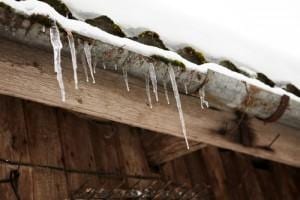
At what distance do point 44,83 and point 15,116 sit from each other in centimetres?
70

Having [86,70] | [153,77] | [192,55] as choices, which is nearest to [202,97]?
[192,55]

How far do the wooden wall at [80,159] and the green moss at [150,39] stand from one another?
936 millimetres

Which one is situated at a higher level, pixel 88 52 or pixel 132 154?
pixel 132 154

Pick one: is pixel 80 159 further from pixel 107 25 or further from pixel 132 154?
pixel 107 25

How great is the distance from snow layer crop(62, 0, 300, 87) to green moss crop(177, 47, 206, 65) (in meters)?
0.05

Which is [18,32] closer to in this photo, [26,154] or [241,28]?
[26,154]

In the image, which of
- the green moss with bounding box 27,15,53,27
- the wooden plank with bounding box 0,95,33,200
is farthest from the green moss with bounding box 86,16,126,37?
the wooden plank with bounding box 0,95,33,200

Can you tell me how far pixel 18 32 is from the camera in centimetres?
213

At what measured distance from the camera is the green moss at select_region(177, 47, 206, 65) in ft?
8.95

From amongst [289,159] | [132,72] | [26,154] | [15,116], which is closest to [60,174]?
[26,154]

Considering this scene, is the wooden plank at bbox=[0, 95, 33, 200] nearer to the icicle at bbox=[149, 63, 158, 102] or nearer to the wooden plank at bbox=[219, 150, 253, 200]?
the icicle at bbox=[149, 63, 158, 102]

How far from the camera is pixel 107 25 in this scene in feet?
7.93

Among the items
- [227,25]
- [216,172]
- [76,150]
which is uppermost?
[227,25]

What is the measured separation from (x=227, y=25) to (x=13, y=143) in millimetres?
1459
